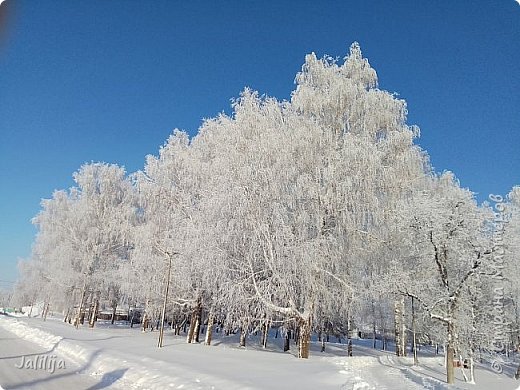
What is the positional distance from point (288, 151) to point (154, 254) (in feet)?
28.2

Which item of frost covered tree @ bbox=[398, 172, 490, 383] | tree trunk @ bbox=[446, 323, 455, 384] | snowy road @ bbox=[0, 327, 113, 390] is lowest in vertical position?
snowy road @ bbox=[0, 327, 113, 390]

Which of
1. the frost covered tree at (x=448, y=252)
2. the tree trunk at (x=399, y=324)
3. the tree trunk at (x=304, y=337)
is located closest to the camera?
the frost covered tree at (x=448, y=252)

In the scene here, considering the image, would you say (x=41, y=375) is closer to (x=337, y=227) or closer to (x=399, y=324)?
(x=337, y=227)

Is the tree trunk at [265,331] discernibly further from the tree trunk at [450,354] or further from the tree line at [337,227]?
the tree trunk at [450,354]

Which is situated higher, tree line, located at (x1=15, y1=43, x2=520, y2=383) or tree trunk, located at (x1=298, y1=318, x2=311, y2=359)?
tree line, located at (x1=15, y1=43, x2=520, y2=383)

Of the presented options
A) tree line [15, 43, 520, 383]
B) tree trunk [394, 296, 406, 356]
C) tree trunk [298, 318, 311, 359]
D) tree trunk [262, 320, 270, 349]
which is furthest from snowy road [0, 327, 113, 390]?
tree trunk [394, 296, 406, 356]

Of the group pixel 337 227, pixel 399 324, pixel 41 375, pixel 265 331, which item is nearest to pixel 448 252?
pixel 337 227

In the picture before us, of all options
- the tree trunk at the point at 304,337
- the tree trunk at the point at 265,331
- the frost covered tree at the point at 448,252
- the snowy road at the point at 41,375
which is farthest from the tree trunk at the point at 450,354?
the snowy road at the point at 41,375

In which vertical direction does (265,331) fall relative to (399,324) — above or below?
below

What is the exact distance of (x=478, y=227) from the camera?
10.2 meters

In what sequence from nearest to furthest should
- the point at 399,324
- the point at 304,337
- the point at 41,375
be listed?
the point at 41,375, the point at 304,337, the point at 399,324

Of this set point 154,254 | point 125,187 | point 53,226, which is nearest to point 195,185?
point 154,254

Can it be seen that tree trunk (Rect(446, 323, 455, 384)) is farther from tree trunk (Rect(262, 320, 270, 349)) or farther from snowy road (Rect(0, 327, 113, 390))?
snowy road (Rect(0, 327, 113, 390))

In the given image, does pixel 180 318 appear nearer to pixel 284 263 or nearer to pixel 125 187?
pixel 125 187
